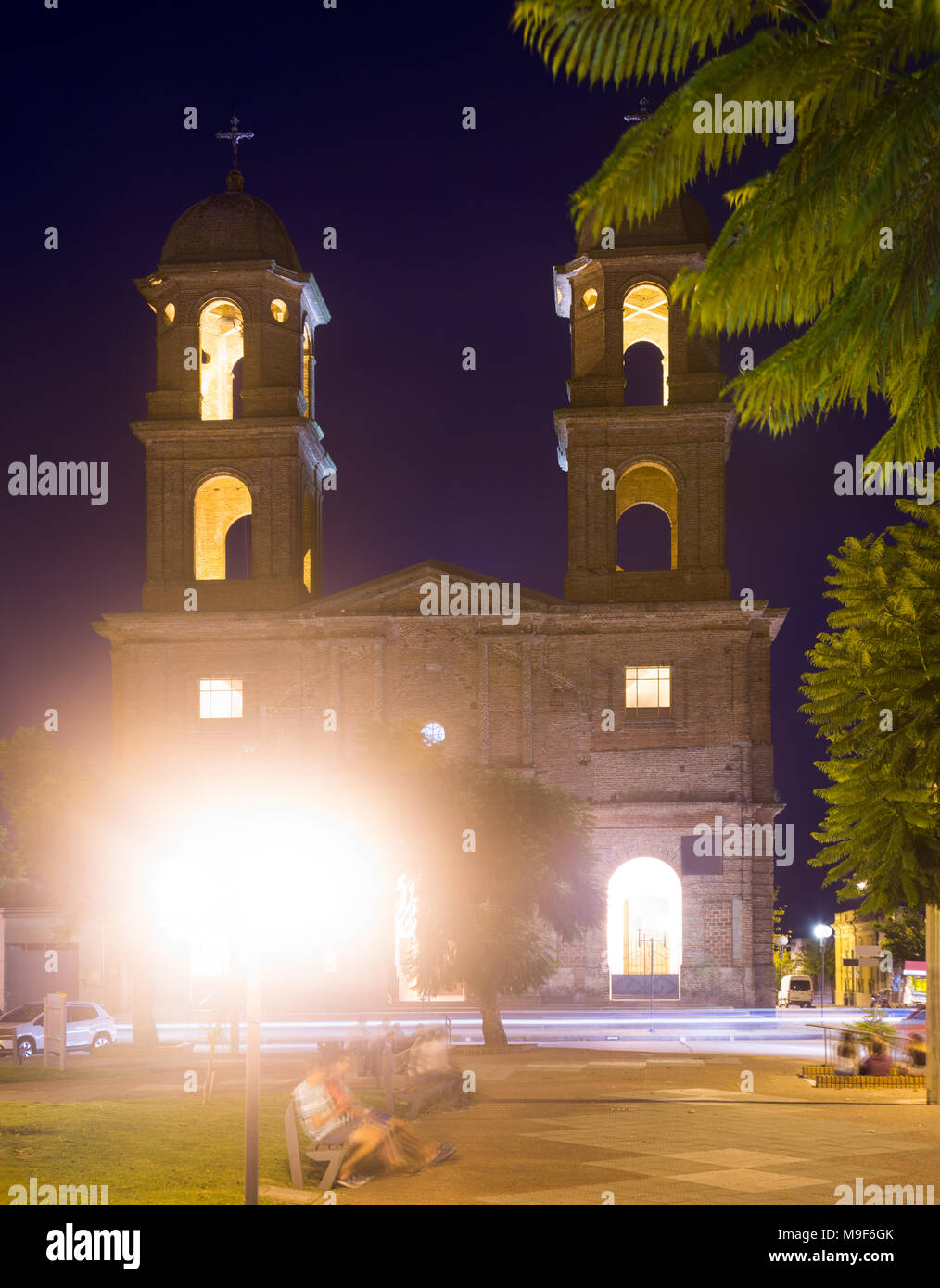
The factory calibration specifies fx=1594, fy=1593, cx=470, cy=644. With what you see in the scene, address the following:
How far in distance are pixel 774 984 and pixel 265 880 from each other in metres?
39.3

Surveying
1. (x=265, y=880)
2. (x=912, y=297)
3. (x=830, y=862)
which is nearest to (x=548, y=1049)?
(x=830, y=862)

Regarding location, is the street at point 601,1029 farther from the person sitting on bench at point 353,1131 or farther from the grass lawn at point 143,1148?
the person sitting on bench at point 353,1131

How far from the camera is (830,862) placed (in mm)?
19719

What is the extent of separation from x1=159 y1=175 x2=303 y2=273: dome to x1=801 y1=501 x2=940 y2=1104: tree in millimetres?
35660

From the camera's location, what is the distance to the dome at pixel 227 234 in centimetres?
5088

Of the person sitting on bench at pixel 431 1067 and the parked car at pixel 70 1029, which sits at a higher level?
the person sitting on bench at pixel 431 1067

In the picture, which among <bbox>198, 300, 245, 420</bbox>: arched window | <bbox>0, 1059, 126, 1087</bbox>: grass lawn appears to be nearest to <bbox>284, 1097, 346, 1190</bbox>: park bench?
<bbox>0, 1059, 126, 1087</bbox>: grass lawn

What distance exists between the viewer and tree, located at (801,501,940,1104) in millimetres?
16969

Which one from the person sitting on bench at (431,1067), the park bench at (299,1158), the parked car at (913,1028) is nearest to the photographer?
the park bench at (299,1158)

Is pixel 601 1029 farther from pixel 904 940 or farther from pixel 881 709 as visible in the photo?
pixel 904 940

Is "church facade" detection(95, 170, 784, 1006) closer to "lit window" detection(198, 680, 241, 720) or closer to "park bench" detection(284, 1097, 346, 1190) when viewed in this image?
"lit window" detection(198, 680, 241, 720)

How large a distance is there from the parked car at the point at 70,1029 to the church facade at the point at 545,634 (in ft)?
38.8

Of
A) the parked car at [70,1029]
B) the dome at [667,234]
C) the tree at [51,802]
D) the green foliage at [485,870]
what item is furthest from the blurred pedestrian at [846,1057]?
the dome at [667,234]
